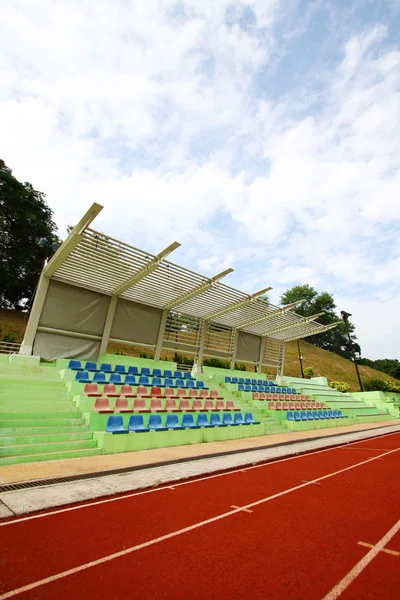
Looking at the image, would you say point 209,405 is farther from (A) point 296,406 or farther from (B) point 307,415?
(A) point 296,406

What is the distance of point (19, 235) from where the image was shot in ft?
113

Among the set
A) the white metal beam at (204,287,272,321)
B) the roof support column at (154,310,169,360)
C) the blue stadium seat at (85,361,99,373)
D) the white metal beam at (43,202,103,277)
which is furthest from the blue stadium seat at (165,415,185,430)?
the white metal beam at (204,287,272,321)

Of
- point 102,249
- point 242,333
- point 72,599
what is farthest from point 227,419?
point 242,333

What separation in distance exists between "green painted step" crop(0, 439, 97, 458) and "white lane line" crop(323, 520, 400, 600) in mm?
6588

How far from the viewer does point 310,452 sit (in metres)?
10.5

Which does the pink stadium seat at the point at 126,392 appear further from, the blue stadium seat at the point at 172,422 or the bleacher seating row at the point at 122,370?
the bleacher seating row at the point at 122,370

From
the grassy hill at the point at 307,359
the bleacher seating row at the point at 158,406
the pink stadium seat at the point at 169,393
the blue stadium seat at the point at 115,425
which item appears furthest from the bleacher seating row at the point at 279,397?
the grassy hill at the point at 307,359

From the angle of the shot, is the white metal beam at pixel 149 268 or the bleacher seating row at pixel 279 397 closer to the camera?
the white metal beam at pixel 149 268

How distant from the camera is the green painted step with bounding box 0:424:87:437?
7266mm

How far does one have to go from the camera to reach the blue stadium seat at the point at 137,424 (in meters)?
8.96

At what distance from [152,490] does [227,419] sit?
6915mm

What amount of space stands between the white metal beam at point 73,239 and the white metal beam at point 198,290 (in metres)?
7.07

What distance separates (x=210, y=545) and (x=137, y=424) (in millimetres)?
6041

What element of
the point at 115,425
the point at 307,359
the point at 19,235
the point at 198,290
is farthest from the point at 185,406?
the point at 307,359
